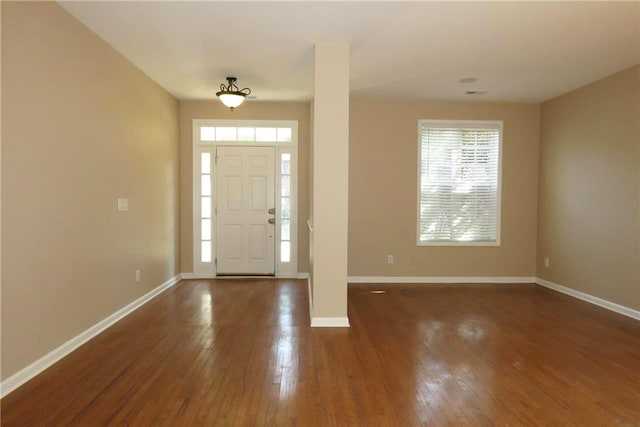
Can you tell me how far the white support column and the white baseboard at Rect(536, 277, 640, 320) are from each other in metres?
3.11

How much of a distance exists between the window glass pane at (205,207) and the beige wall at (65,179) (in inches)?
49.2

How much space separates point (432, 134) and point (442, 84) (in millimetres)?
966

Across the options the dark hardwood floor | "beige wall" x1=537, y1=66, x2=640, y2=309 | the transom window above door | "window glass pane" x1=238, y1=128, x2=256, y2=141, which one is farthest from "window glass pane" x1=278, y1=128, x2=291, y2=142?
"beige wall" x1=537, y1=66, x2=640, y2=309

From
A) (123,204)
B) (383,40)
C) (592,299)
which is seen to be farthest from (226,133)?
(592,299)

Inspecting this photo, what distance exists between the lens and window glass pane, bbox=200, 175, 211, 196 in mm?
5512

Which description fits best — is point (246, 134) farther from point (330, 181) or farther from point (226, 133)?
point (330, 181)

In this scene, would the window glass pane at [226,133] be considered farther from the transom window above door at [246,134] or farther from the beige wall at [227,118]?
the beige wall at [227,118]

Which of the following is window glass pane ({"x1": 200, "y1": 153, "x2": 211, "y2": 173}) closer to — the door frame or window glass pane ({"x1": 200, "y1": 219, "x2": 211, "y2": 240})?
the door frame

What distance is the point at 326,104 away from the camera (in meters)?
3.35

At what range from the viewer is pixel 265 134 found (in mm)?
5516

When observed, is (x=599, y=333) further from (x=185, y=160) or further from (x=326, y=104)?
(x=185, y=160)

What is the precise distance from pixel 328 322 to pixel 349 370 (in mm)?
878

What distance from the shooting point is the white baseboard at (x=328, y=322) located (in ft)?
11.3

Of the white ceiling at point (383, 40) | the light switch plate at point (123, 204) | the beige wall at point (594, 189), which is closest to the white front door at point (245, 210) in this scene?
the white ceiling at point (383, 40)
